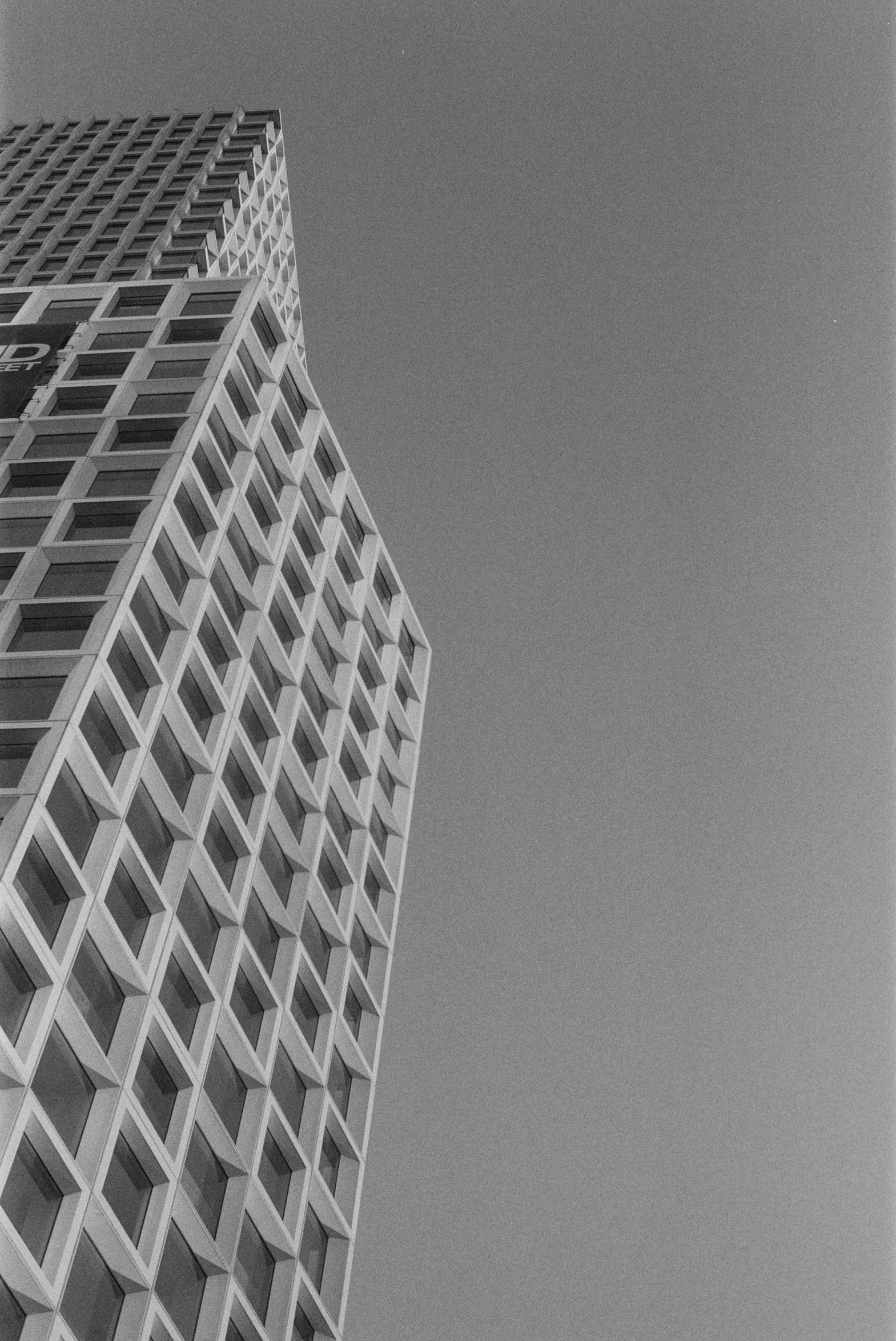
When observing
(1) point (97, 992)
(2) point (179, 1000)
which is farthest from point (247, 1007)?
(1) point (97, 992)

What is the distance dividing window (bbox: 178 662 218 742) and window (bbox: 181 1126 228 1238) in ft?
36.1

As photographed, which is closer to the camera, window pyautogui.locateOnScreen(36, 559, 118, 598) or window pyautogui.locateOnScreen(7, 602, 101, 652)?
window pyautogui.locateOnScreen(7, 602, 101, 652)

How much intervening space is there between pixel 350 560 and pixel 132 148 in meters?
62.6

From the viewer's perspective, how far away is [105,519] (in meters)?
41.6

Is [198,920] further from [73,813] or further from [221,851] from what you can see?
[73,813]

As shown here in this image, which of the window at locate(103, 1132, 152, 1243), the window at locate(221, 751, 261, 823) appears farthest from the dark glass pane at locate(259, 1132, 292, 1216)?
the window at locate(221, 751, 261, 823)

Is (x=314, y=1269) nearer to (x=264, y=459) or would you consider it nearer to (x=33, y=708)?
(x=33, y=708)

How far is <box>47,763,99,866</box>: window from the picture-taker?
33.2 meters

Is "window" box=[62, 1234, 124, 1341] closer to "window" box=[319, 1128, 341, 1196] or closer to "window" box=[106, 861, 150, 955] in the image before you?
"window" box=[106, 861, 150, 955]

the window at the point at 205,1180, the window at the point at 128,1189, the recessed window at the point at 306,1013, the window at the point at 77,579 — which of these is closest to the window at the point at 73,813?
the window at the point at 77,579

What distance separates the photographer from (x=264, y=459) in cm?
5159

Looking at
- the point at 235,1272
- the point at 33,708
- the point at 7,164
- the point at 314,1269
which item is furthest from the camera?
the point at 7,164

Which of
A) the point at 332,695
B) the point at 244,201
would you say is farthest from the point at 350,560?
the point at 244,201

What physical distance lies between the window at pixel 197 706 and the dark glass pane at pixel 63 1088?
36.4ft
